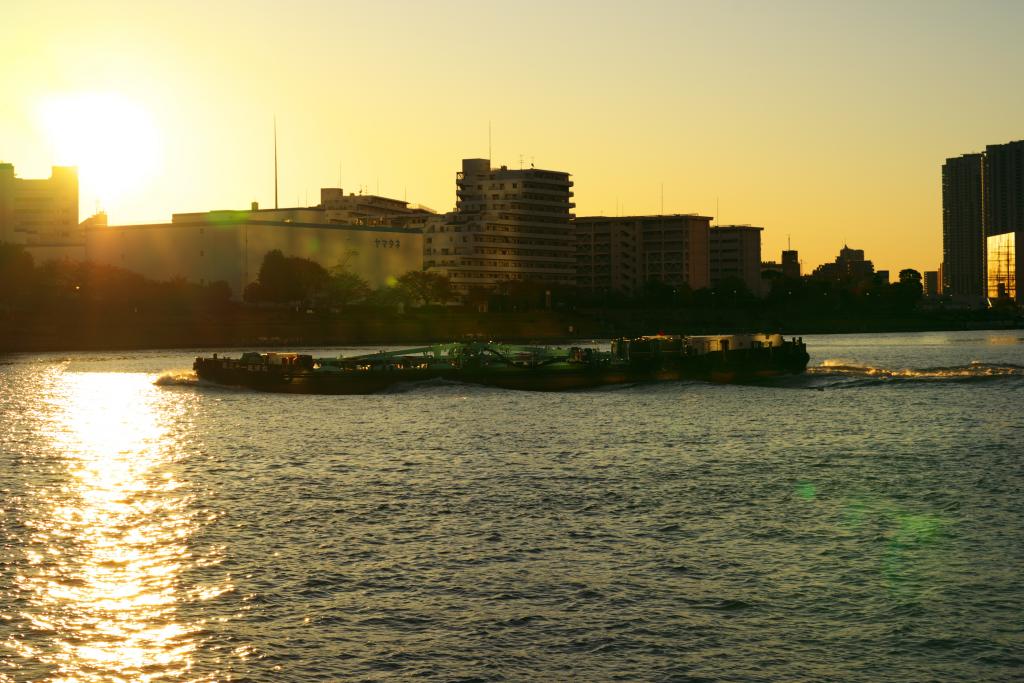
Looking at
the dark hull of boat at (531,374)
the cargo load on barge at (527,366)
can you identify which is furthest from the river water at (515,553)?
the cargo load on barge at (527,366)

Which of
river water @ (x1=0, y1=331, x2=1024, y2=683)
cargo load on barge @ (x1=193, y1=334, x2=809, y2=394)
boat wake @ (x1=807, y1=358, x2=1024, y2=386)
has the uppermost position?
cargo load on barge @ (x1=193, y1=334, x2=809, y2=394)

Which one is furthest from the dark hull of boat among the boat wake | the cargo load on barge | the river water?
the river water

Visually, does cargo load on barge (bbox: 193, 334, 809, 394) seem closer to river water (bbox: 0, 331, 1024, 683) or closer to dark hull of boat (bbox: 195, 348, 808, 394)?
dark hull of boat (bbox: 195, 348, 808, 394)

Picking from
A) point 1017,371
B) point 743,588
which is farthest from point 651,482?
point 1017,371

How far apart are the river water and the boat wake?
40.4 m

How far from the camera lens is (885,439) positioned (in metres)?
65.2

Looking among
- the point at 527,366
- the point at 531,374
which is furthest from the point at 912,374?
the point at 527,366

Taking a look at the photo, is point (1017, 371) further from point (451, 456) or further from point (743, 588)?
point (743, 588)

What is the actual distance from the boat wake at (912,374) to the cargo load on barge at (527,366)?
163 inches

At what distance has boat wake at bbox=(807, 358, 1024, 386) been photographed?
367ft

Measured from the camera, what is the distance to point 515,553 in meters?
33.3

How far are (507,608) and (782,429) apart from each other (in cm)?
4727

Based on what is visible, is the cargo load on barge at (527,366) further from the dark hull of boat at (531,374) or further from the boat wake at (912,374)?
the boat wake at (912,374)

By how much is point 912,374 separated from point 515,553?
92789 mm
